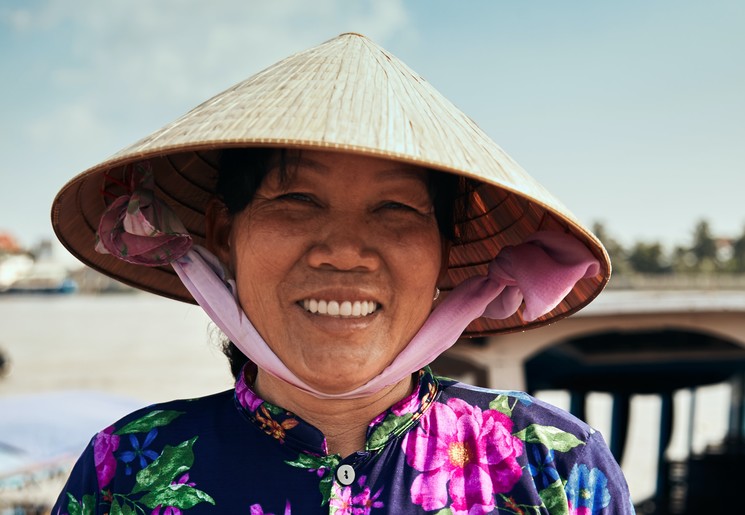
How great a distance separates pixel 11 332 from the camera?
29.6 meters

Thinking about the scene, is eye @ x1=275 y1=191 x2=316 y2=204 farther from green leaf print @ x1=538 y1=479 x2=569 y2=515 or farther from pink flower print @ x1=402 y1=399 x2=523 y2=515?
green leaf print @ x1=538 y1=479 x2=569 y2=515

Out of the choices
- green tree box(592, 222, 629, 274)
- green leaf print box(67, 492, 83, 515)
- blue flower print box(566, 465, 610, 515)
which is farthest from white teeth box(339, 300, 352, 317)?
green tree box(592, 222, 629, 274)

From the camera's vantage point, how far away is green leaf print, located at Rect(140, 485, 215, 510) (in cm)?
115

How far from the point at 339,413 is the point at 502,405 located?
1.03 ft

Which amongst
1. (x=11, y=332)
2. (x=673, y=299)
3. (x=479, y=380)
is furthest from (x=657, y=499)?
(x=11, y=332)

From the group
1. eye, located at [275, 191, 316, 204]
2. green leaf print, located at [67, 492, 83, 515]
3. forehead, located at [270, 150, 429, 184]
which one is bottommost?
green leaf print, located at [67, 492, 83, 515]

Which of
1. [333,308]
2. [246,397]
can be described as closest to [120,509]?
[246,397]

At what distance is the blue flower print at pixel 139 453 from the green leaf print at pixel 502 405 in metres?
0.63

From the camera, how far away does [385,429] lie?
1194 mm

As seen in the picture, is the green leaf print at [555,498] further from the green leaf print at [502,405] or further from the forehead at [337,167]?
the forehead at [337,167]

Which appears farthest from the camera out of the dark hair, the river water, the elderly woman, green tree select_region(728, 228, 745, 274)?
green tree select_region(728, 228, 745, 274)

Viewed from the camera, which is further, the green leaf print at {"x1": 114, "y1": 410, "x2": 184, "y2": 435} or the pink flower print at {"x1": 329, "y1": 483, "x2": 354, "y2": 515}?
the green leaf print at {"x1": 114, "y1": 410, "x2": 184, "y2": 435}

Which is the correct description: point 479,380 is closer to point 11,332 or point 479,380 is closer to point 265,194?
point 265,194

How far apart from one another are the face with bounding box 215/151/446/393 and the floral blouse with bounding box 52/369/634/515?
148 mm
